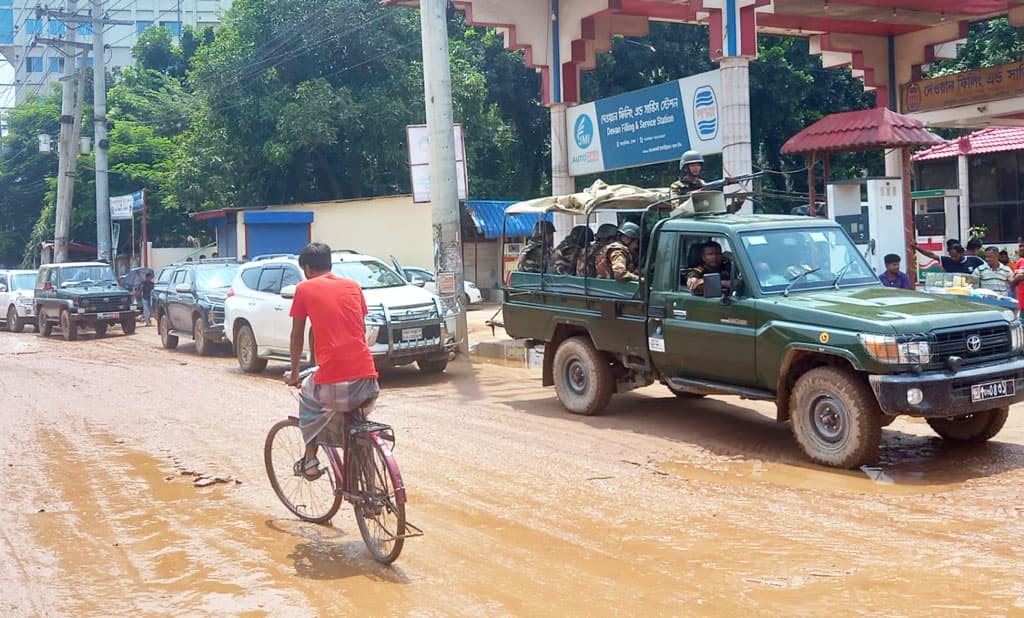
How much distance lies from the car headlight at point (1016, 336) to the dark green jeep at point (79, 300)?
21436 millimetres

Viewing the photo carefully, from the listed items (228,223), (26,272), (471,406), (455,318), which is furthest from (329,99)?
(471,406)

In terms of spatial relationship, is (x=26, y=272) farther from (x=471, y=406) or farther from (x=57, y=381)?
(x=471, y=406)

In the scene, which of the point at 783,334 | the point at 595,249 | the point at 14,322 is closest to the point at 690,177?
the point at 595,249

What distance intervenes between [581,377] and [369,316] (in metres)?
3.89

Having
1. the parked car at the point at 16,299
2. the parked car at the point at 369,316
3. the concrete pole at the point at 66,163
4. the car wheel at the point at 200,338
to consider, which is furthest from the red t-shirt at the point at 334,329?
the concrete pole at the point at 66,163

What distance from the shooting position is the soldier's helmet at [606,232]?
36.3 feet

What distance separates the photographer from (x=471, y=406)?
12078 mm

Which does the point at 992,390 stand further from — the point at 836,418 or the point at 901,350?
the point at 836,418

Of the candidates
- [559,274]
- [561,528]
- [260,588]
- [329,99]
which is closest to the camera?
[260,588]

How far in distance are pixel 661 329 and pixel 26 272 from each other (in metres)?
25.4

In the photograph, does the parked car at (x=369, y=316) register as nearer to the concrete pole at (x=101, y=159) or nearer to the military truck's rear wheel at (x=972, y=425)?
the military truck's rear wheel at (x=972, y=425)

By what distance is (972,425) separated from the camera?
8.78 metres

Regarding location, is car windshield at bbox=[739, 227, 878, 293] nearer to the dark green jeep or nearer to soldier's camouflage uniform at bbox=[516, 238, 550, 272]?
soldier's camouflage uniform at bbox=[516, 238, 550, 272]

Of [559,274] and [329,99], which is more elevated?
[329,99]
